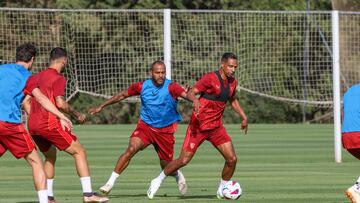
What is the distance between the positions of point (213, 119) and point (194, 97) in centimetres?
86

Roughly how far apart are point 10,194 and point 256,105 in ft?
72.2

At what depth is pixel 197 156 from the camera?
2495cm

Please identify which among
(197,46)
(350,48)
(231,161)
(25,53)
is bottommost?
(231,161)

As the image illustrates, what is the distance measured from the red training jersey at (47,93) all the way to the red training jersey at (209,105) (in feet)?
7.44

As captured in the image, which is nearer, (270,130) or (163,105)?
(163,105)

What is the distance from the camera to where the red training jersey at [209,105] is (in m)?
15.9

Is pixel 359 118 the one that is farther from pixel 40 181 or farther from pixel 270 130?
pixel 270 130

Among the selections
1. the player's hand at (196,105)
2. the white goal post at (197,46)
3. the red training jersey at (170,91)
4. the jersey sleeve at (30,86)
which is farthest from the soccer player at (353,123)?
the white goal post at (197,46)

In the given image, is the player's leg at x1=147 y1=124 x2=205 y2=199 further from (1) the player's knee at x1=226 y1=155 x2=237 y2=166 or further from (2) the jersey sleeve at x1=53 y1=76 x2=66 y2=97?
(2) the jersey sleeve at x1=53 y1=76 x2=66 y2=97

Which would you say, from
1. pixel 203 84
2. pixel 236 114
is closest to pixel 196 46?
pixel 236 114

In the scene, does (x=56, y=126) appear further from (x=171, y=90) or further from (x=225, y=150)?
(x=225, y=150)

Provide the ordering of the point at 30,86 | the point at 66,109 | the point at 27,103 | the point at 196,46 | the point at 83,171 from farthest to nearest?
the point at 196,46
the point at 27,103
the point at 83,171
the point at 66,109
the point at 30,86

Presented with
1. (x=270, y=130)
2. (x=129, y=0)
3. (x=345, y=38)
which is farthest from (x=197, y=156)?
(x=129, y=0)

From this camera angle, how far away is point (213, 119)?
16.0 metres
